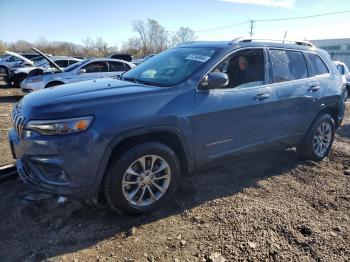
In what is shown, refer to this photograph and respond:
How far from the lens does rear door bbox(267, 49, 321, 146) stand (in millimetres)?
4539

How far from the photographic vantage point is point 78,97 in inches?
129

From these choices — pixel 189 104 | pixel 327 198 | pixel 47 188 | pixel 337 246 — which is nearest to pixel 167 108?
pixel 189 104

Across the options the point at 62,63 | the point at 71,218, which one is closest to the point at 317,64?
the point at 71,218

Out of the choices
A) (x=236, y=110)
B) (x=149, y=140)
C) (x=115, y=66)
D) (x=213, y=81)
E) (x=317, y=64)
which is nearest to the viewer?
(x=149, y=140)

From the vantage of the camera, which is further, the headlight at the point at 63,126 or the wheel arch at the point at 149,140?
the wheel arch at the point at 149,140

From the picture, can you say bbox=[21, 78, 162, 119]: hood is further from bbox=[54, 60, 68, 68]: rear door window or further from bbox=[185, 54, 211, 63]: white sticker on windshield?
bbox=[54, 60, 68, 68]: rear door window

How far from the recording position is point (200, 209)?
3.82 meters

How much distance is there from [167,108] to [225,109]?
792 mm

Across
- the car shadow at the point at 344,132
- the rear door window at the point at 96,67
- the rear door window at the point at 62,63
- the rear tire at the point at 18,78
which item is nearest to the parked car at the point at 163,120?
the car shadow at the point at 344,132

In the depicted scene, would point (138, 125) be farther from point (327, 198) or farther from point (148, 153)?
point (327, 198)

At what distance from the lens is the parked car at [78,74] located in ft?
36.3

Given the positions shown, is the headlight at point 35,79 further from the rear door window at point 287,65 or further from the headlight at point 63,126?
the headlight at point 63,126

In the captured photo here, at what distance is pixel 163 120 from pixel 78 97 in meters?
0.86

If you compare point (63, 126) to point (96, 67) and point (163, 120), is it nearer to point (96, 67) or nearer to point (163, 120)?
point (163, 120)
